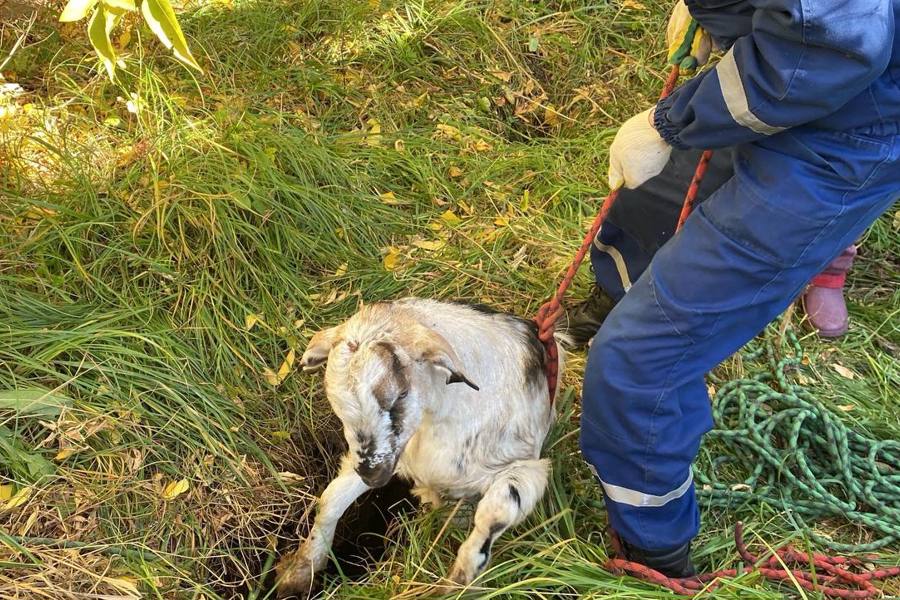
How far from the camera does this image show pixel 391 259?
3.75 metres

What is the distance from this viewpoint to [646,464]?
236cm

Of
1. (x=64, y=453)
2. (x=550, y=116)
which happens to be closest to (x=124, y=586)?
(x=64, y=453)

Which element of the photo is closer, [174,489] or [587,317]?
[174,489]

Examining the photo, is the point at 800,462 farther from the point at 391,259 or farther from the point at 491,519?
the point at 391,259

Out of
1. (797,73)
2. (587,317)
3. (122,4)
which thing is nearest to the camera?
(122,4)

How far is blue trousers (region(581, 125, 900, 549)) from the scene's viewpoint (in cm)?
200

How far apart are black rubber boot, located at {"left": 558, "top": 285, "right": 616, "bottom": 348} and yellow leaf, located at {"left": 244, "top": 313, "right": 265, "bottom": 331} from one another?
4.51ft

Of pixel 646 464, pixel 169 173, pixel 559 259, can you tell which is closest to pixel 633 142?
pixel 646 464

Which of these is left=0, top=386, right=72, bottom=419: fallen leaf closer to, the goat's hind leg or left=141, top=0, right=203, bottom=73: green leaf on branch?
the goat's hind leg

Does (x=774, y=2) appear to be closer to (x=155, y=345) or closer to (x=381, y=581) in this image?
(x=381, y=581)

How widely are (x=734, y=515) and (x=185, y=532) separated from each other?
2.10 meters

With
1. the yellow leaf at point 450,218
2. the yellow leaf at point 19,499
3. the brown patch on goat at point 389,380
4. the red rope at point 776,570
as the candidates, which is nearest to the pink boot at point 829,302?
the red rope at point 776,570

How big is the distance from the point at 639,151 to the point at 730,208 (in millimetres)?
359

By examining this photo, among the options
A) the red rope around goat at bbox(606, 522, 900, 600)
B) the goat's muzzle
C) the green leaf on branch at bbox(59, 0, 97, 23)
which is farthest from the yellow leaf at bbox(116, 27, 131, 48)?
the red rope around goat at bbox(606, 522, 900, 600)
